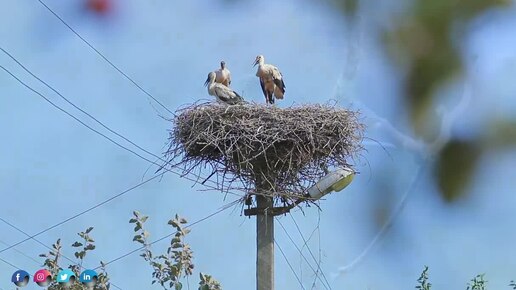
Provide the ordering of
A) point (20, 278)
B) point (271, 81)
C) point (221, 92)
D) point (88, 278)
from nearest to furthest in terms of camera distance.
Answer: point (88, 278) → point (20, 278) → point (221, 92) → point (271, 81)

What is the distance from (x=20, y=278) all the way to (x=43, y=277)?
0.39m

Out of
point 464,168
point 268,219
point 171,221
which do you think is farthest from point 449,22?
point 268,219

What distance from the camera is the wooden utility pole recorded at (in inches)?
211

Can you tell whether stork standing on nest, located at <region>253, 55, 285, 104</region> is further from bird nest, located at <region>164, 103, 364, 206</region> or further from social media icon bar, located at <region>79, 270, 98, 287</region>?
social media icon bar, located at <region>79, 270, 98, 287</region>

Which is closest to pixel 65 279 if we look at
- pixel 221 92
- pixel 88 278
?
pixel 88 278

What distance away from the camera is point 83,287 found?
4.67m

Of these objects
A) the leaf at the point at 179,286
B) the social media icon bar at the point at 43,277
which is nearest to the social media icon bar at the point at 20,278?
the social media icon bar at the point at 43,277

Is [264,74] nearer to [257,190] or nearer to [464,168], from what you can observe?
[257,190]

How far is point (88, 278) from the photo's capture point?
4742mm

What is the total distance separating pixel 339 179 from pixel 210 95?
2.44 metres

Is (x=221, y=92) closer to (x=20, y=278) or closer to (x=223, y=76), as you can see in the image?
(x=223, y=76)

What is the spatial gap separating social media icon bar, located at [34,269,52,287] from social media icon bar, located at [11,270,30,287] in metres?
0.22

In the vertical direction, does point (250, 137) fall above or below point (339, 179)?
above

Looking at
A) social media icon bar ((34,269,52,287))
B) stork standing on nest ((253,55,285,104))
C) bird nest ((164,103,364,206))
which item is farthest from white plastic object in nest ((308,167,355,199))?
stork standing on nest ((253,55,285,104))
